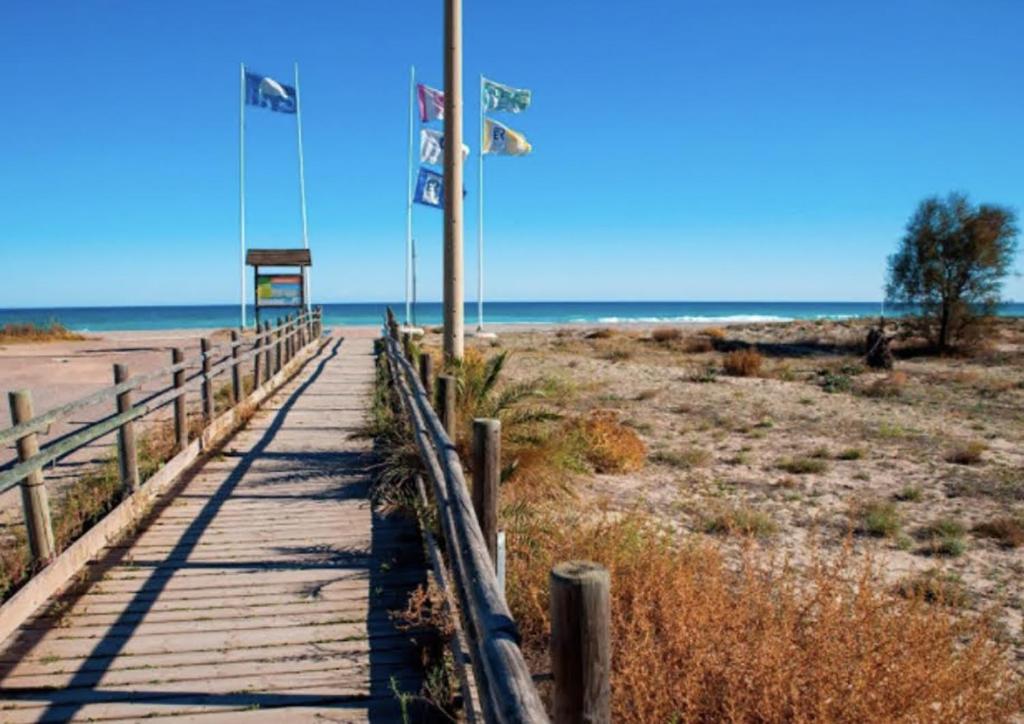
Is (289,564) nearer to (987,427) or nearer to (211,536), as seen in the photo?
(211,536)

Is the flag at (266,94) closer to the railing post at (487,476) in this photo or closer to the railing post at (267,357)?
the railing post at (267,357)

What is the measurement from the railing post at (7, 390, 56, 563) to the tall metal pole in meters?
4.95

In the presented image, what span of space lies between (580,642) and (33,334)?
38.8 meters

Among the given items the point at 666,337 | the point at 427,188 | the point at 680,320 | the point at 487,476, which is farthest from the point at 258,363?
the point at 680,320

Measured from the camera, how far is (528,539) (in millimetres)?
5121

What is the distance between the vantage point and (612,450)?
9.66 m

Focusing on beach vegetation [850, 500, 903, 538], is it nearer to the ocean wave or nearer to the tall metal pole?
the tall metal pole

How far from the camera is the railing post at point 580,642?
6.14ft

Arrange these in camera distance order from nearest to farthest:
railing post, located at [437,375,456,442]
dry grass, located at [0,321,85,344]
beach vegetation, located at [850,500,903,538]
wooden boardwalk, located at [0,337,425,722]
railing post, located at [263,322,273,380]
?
wooden boardwalk, located at [0,337,425,722] < railing post, located at [437,375,456,442] < beach vegetation, located at [850,500,903,538] < railing post, located at [263,322,273,380] < dry grass, located at [0,321,85,344]

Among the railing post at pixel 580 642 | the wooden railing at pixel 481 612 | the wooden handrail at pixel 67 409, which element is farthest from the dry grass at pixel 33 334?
the railing post at pixel 580 642

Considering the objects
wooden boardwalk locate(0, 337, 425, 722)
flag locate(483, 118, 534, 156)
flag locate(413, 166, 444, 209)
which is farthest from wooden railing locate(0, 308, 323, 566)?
flag locate(483, 118, 534, 156)

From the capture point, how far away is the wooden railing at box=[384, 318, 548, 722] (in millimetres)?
1965

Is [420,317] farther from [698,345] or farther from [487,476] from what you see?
[487,476]

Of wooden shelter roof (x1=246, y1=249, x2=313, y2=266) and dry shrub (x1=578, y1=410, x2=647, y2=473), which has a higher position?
wooden shelter roof (x1=246, y1=249, x2=313, y2=266)
